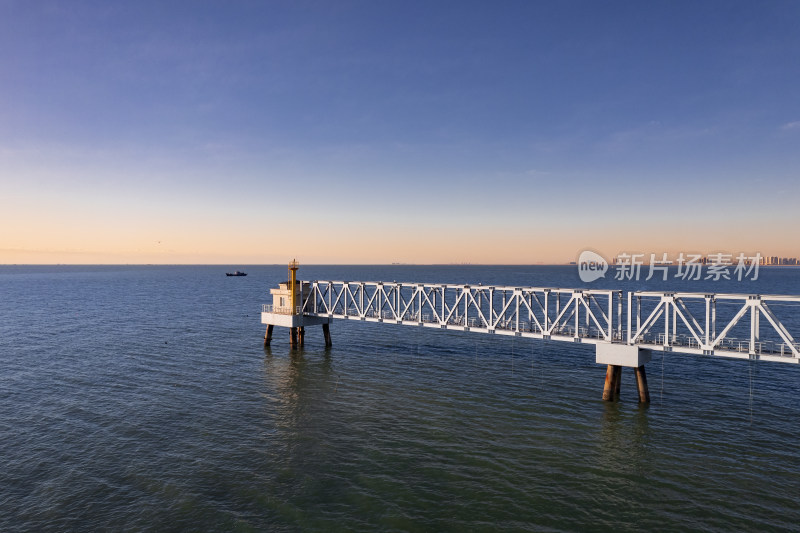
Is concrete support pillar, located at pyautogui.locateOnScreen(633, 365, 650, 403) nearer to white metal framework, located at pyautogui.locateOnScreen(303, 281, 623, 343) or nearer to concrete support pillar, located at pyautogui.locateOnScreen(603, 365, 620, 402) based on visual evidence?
concrete support pillar, located at pyautogui.locateOnScreen(603, 365, 620, 402)

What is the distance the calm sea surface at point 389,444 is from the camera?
21.7 metres

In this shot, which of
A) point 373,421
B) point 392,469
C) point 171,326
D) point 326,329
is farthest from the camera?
point 171,326

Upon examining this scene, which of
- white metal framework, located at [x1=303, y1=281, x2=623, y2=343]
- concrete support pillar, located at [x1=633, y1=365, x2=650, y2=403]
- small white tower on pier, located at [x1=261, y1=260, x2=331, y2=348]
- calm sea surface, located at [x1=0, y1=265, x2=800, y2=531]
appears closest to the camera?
calm sea surface, located at [x1=0, y1=265, x2=800, y2=531]

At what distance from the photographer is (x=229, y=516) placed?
21.2m

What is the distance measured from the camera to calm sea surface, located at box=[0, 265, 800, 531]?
2166 cm

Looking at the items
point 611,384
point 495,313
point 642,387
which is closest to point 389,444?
point 611,384

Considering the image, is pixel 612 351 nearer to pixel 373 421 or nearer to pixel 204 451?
pixel 373 421

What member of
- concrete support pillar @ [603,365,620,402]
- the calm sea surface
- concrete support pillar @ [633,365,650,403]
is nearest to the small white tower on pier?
the calm sea surface

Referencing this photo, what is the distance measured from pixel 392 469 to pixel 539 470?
8.27 m

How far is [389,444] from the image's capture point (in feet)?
95.0

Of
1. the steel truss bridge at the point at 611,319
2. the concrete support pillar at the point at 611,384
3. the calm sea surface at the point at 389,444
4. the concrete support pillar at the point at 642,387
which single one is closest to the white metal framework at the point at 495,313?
the steel truss bridge at the point at 611,319

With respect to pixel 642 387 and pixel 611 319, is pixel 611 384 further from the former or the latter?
pixel 611 319

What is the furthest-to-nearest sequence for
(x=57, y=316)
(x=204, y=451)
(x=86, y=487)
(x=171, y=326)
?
1. (x=57, y=316)
2. (x=171, y=326)
3. (x=204, y=451)
4. (x=86, y=487)

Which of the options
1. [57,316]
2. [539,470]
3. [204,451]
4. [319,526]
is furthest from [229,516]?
[57,316]
